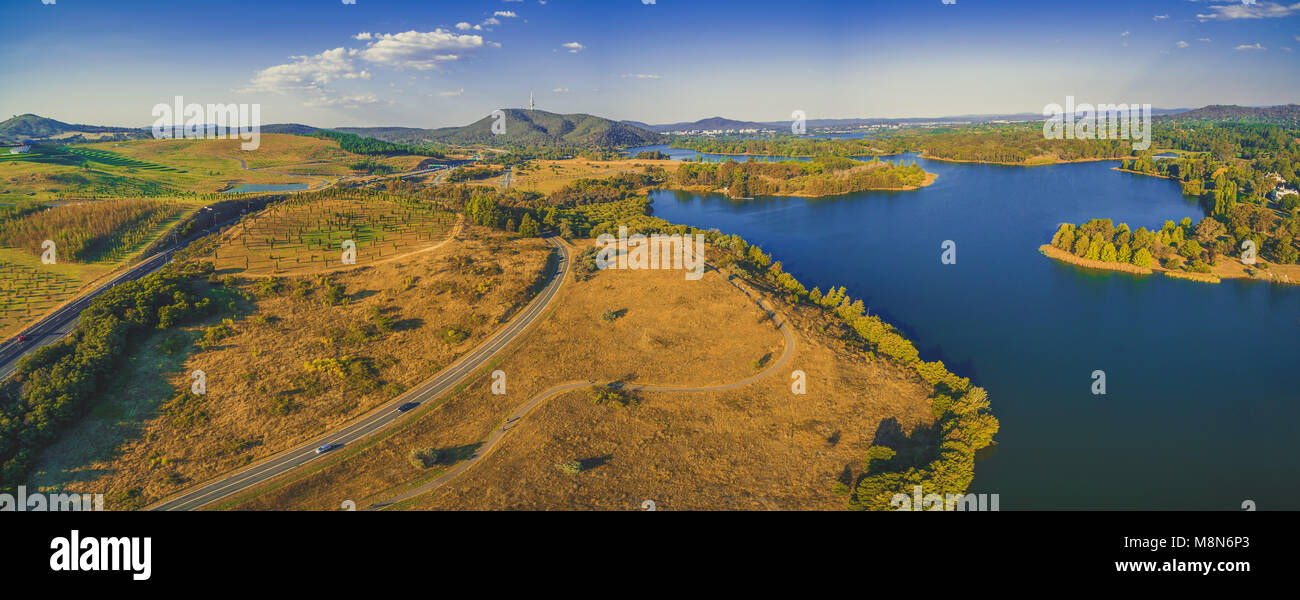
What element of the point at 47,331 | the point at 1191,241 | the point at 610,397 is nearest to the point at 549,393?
the point at 610,397

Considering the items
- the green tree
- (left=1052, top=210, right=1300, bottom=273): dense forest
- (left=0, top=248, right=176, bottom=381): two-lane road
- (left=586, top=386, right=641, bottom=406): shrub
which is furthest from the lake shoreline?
(left=0, top=248, right=176, bottom=381): two-lane road

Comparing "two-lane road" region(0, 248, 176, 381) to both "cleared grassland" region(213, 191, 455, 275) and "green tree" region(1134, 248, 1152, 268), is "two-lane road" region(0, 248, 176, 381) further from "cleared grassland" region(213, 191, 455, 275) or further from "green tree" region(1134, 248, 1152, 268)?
"green tree" region(1134, 248, 1152, 268)

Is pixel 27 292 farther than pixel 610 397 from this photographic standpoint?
Yes

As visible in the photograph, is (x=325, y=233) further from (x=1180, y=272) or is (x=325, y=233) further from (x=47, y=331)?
(x=1180, y=272)

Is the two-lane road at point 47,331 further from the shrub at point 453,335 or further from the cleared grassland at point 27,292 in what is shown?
the shrub at point 453,335

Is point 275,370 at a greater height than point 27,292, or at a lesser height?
lesser

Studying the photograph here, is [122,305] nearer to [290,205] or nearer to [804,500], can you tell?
[290,205]

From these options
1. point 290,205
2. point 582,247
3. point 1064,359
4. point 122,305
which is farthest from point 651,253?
point 290,205
